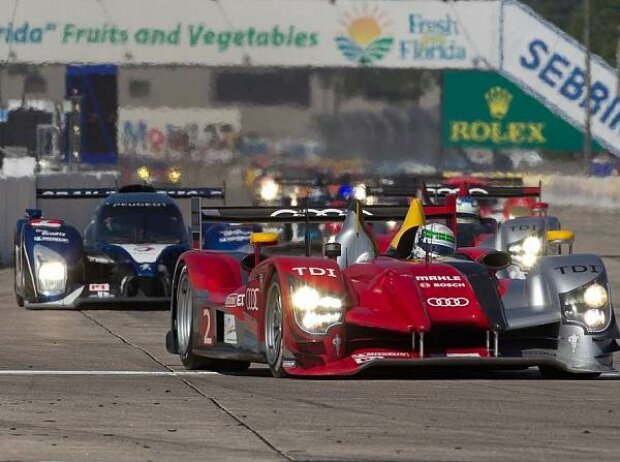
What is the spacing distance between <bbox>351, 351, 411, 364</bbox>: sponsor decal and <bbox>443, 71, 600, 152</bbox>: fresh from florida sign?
111 feet

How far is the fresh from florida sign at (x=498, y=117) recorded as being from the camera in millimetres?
48031

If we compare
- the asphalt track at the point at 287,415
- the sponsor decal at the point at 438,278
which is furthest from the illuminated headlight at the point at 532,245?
the sponsor decal at the point at 438,278

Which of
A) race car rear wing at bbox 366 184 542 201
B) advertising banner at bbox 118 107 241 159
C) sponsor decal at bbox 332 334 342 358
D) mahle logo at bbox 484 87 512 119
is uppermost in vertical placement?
mahle logo at bbox 484 87 512 119

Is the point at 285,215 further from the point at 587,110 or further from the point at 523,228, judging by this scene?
the point at 587,110

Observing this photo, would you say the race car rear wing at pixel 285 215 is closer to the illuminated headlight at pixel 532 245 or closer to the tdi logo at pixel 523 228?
the illuminated headlight at pixel 532 245

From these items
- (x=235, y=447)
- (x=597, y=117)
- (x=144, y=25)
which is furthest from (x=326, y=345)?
(x=597, y=117)

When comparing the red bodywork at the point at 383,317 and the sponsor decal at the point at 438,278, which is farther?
the sponsor decal at the point at 438,278

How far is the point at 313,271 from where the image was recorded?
492 inches

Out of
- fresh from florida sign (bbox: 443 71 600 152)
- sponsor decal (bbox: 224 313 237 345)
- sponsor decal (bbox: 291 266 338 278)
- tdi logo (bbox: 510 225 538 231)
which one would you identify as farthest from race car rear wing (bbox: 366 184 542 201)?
fresh from florida sign (bbox: 443 71 600 152)

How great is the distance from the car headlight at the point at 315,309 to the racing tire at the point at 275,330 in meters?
0.15

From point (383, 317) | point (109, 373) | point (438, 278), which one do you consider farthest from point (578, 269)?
point (109, 373)

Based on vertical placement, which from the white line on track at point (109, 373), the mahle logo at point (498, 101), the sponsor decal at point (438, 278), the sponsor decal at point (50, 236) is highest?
the mahle logo at point (498, 101)

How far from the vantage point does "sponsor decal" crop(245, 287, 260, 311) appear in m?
13.1

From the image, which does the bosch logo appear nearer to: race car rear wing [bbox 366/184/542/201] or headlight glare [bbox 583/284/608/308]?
headlight glare [bbox 583/284/608/308]
